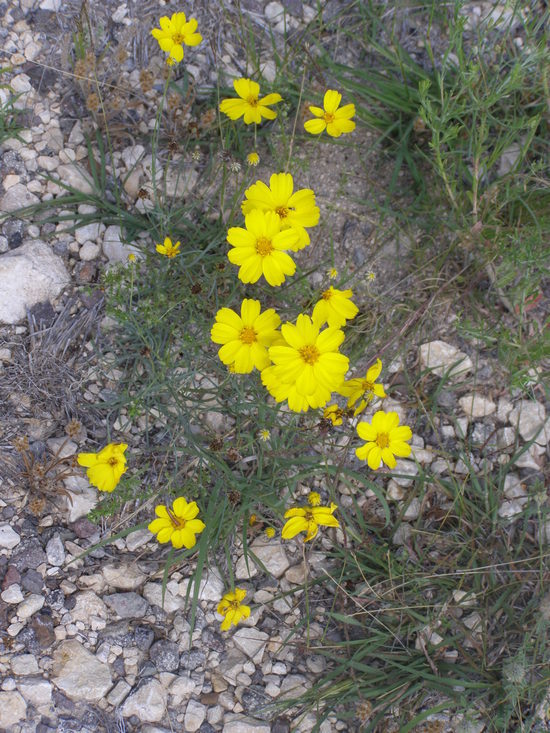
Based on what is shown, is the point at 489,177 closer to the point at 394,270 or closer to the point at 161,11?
the point at 394,270

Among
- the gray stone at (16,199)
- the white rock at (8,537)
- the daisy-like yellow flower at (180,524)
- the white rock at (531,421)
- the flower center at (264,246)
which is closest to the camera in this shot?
the flower center at (264,246)

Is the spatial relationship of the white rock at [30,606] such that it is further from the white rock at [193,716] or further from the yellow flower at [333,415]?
the yellow flower at [333,415]

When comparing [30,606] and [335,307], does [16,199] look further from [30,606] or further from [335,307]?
[30,606]

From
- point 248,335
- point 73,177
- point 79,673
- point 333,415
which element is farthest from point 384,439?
point 73,177

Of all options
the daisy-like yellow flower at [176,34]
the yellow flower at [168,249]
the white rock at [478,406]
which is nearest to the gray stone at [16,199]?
the yellow flower at [168,249]

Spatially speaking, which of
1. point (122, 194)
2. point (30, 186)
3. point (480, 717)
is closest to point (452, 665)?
point (480, 717)
